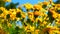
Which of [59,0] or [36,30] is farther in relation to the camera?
→ [59,0]

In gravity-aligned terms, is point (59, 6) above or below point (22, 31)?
above

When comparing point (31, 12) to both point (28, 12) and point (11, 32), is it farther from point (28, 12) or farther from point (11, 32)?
point (11, 32)

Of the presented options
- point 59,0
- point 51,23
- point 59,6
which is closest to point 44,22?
point 51,23

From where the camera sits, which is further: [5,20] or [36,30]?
[5,20]

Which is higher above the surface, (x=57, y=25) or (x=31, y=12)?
(x=31, y=12)

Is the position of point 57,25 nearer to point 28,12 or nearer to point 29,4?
point 28,12

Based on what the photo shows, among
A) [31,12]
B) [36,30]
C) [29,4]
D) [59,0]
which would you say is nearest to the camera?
[36,30]

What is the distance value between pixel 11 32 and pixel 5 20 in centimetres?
39

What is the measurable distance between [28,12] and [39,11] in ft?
0.56

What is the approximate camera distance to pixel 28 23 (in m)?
3.71

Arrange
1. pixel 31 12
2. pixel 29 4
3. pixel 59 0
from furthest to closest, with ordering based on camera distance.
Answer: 1. pixel 59 0
2. pixel 29 4
3. pixel 31 12

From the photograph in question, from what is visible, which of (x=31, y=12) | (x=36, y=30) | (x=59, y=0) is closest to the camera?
(x=36, y=30)

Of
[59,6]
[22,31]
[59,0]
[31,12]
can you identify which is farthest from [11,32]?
[59,0]

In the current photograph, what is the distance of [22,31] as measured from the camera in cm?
364
